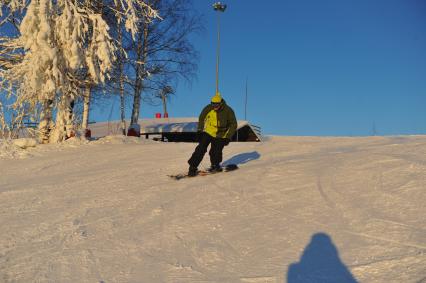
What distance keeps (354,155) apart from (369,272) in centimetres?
593

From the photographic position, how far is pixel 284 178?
755 centimetres

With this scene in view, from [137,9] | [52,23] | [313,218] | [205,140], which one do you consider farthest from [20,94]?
[313,218]

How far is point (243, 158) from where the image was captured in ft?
36.4

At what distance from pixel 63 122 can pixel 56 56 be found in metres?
2.38

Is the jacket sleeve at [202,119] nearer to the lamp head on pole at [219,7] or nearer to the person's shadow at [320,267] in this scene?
the person's shadow at [320,267]

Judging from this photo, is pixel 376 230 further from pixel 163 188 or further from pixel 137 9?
pixel 137 9

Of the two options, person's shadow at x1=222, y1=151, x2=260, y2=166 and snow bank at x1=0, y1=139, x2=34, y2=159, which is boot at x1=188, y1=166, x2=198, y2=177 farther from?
snow bank at x1=0, y1=139, x2=34, y2=159

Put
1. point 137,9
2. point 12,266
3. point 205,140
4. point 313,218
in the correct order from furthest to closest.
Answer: point 137,9, point 205,140, point 313,218, point 12,266

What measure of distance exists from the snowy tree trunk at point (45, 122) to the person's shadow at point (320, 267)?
12050 millimetres

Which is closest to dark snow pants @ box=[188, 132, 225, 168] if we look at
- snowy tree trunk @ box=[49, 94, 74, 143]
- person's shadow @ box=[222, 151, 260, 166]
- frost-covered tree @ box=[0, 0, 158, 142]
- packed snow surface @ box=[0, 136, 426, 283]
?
packed snow surface @ box=[0, 136, 426, 283]

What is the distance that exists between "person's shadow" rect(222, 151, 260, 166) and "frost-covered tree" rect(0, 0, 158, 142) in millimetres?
5229

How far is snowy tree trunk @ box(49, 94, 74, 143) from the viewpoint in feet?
46.4

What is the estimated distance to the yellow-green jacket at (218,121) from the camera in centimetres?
899

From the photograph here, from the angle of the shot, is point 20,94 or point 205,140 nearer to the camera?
point 205,140
